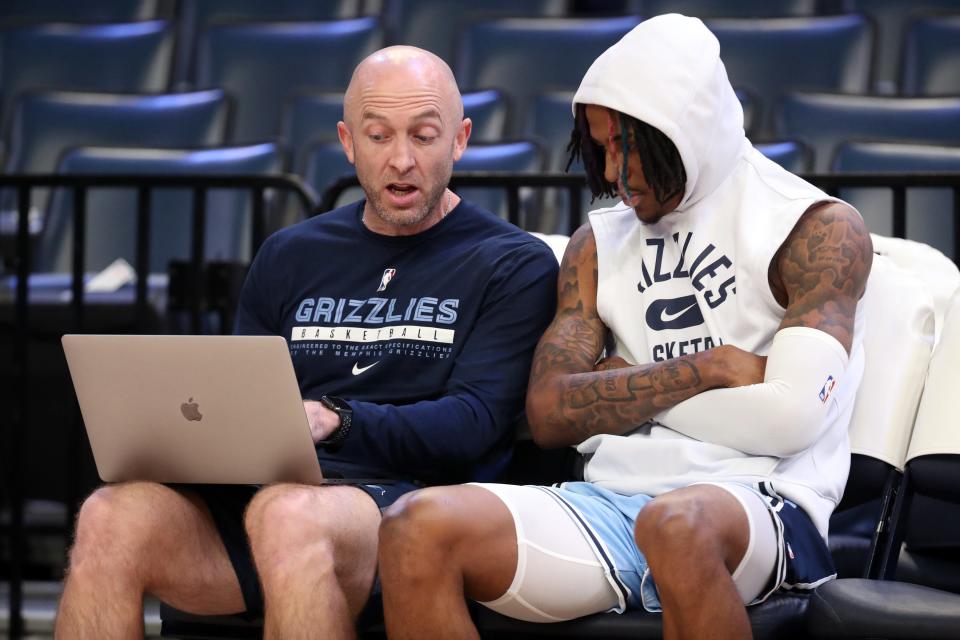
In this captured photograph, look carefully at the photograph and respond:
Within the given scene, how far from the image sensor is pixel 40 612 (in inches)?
129

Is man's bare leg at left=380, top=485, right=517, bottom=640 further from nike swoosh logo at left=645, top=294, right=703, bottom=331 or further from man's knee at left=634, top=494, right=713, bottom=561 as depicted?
nike swoosh logo at left=645, top=294, right=703, bottom=331

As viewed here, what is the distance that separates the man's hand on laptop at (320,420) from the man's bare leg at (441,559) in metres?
0.30

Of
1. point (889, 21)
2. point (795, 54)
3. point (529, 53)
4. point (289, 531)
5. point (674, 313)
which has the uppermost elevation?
point (889, 21)

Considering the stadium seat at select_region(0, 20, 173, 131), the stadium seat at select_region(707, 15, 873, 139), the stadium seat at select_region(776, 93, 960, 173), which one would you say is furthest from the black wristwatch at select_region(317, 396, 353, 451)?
the stadium seat at select_region(0, 20, 173, 131)

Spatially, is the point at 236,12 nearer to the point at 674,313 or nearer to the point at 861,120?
the point at 861,120

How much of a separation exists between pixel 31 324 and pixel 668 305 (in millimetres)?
1771

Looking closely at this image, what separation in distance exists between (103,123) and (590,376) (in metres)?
2.83

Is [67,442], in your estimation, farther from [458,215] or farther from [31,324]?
[458,215]

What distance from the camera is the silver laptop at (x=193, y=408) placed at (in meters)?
2.07

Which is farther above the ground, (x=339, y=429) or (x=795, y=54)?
(x=795, y=54)

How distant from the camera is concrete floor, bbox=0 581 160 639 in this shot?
3229mm

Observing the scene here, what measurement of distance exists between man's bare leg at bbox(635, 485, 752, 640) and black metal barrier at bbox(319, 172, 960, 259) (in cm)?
115

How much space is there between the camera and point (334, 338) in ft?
8.32

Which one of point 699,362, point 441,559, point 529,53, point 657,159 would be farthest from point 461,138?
point 529,53
